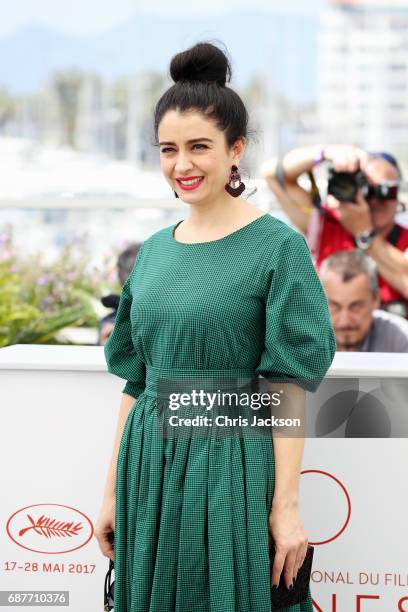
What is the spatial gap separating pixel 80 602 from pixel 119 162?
27.6m

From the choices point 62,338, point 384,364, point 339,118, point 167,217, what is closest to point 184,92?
point 384,364

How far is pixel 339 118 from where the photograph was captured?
3547cm

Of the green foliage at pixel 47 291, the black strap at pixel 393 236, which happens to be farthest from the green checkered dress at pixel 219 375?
the green foliage at pixel 47 291

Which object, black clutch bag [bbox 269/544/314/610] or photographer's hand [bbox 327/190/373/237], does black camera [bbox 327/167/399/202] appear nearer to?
photographer's hand [bbox 327/190/373/237]

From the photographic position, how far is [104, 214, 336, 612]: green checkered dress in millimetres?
1869

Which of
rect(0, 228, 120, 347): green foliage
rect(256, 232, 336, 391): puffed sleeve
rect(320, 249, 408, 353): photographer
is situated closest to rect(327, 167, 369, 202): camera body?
rect(320, 249, 408, 353): photographer

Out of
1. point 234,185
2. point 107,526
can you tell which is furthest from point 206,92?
point 107,526

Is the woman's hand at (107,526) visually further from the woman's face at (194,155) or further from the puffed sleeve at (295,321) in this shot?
the woman's face at (194,155)

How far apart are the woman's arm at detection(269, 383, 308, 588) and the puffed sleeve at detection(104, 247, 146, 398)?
35 centimetres

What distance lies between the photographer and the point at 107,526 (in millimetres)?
2111

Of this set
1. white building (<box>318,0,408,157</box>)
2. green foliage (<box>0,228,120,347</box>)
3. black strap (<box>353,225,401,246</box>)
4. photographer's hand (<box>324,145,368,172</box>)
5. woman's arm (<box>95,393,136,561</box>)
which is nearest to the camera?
woman's arm (<box>95,393,136,561</box>)

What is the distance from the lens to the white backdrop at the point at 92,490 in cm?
246

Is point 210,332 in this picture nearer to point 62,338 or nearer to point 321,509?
point 321,509

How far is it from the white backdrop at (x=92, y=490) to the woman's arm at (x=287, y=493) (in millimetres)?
546
